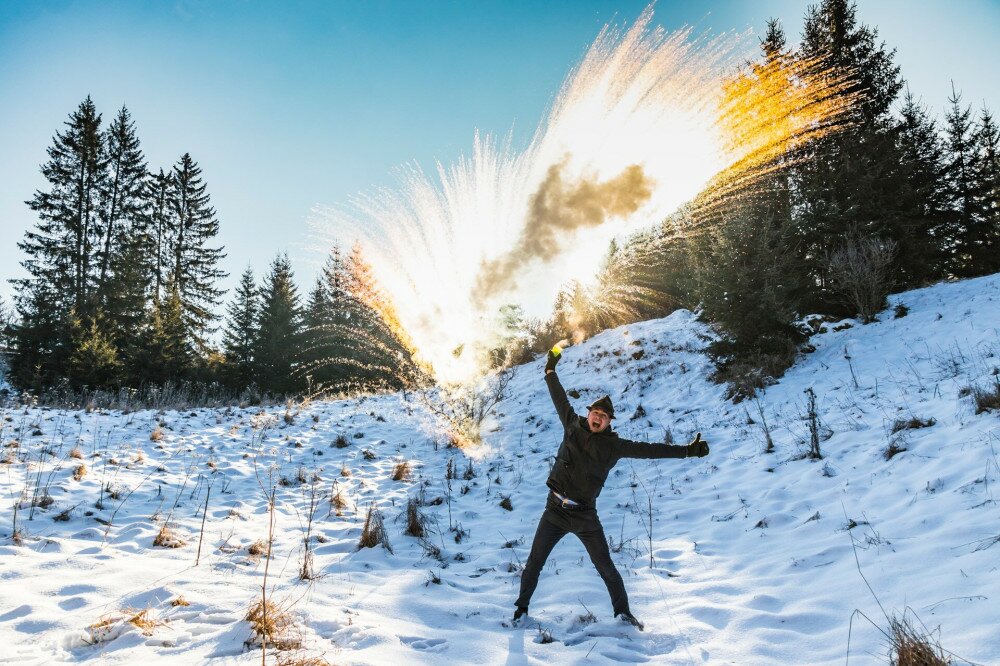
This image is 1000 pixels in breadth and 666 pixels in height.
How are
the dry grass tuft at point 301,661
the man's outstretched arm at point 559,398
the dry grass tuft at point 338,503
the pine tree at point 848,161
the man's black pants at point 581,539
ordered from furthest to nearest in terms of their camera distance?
the pine tree at point 848,161
the dry grass tuft at point 338,503
the man's outstretched arm at point 559,398
the man's black pants at point 581,539
the dry grass tuft at point 301,661

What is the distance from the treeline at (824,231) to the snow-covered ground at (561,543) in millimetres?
1642

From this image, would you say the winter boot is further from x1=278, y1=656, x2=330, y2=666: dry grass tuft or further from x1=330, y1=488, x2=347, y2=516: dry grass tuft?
x1=330, y1=488, x2=347, y2=516: dry grass tuft

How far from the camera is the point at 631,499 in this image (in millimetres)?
7305

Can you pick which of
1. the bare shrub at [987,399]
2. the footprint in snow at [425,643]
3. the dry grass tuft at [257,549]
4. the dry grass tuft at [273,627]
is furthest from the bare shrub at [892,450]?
the dry grass tuft at [257,549]

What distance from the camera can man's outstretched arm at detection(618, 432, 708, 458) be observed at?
4191mm

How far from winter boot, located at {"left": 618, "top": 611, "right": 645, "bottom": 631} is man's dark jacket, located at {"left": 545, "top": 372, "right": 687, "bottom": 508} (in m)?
0.84

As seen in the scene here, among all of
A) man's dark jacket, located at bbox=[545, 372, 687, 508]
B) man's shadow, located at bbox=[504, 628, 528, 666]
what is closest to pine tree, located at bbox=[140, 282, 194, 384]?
man's dark jacket, located at bbox=[545, 372, 687, 508]

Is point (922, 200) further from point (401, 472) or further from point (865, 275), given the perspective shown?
point (401, 472)

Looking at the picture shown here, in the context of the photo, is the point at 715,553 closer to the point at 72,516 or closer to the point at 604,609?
the point at 604,609

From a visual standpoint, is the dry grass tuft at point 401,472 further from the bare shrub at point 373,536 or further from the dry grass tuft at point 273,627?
the dry grass tuft at point 273,627

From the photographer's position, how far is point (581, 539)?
13.2 ft

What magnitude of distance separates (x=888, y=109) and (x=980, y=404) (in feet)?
65.7

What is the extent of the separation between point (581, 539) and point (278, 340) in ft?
91.0

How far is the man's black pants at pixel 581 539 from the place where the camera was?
3920mm
